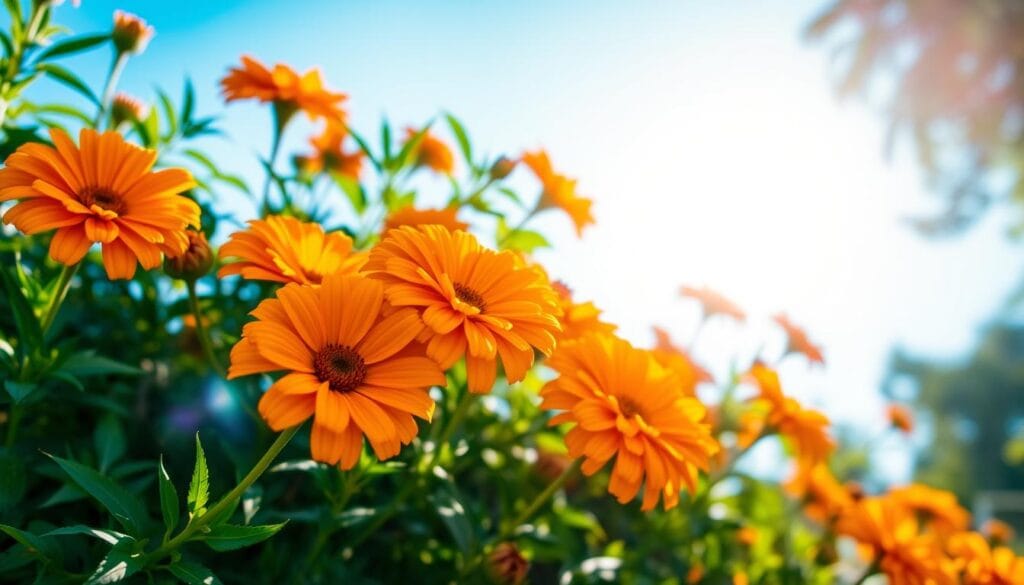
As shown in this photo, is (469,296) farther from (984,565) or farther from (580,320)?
(984,565)

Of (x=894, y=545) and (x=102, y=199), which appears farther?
(x=894, y=545)

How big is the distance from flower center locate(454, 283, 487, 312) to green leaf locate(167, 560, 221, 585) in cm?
50

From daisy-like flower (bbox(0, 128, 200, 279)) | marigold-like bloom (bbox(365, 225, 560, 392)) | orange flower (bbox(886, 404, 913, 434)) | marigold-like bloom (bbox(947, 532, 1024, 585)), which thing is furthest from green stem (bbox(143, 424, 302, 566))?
orange flower (bbox(886, 404, 913, 434))

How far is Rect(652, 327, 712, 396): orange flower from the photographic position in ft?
4.99

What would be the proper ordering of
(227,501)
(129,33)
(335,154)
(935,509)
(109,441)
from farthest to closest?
(935,509) < (335,154) < (129,33) < (109,441) < (227,501)

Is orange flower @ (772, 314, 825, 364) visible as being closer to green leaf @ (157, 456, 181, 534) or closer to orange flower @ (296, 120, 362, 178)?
orange flower @ (296, 120, 362, 178)

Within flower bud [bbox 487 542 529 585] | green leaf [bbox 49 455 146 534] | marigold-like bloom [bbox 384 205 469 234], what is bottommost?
flower bud [bbox 487 542 529 585]

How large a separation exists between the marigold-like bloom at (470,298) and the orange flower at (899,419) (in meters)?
2.58

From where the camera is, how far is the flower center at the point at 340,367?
36.5 inches

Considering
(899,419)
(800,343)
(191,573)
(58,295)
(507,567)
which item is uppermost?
(58,295)

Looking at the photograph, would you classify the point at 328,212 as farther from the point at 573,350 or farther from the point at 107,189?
the point at 573,350

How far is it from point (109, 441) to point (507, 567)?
770mm

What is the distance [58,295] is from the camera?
1.19 metres

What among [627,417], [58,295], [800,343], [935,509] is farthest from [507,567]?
[935,509]
